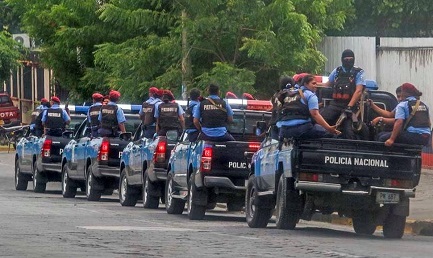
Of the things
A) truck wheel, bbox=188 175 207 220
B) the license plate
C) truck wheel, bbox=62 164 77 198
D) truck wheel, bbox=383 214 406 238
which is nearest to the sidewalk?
truck wheel, bbox=383 214 406 238

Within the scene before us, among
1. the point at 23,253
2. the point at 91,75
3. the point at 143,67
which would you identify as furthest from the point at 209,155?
the point at 91,75

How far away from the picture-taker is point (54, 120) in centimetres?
2741

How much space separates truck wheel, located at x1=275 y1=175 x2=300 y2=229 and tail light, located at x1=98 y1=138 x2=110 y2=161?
829 cm

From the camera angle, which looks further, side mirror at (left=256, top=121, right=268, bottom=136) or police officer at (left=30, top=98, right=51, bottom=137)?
police officer at (left=30, top=98, right=51, bottom=137)

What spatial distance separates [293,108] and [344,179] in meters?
1.07

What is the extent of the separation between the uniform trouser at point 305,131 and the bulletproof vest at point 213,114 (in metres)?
3.10

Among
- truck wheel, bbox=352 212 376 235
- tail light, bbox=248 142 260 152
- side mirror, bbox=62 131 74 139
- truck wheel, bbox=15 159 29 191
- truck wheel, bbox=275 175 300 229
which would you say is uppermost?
tail light, bbox=248 142 260 152

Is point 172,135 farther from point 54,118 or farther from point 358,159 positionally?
point 358,159

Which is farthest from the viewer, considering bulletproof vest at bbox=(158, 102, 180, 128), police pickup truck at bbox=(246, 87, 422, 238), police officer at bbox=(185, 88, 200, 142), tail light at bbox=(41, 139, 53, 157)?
tail light at bbox=(41, 139, 53, 157)

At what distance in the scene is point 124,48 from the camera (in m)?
30.0

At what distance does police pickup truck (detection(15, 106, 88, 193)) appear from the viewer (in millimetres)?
27250

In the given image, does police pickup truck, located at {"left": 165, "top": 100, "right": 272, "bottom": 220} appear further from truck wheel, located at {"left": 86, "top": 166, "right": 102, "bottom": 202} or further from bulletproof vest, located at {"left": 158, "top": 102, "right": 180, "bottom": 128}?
truck wheel, located at {"left": 86, "top": 166, "right": 102, "bottom": 202}

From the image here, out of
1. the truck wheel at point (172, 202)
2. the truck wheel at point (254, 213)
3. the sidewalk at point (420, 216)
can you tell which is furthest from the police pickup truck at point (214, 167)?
the sidewalk at point (420, 216)

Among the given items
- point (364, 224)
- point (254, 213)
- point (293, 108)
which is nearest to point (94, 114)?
point (254, 213)
